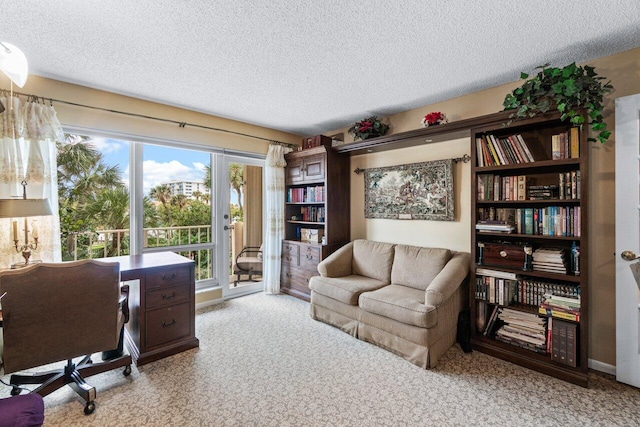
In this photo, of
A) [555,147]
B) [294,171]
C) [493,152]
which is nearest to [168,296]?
[294,171]

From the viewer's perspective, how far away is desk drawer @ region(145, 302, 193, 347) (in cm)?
239

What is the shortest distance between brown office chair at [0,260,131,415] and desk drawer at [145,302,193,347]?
454 millimetres

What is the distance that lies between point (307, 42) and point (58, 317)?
7.81 ft

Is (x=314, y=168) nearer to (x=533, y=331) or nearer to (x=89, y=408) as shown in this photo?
(x=533, y=331)

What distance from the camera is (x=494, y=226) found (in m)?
2.47

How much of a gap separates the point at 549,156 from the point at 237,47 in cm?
268

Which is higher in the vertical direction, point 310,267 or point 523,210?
point 523,210

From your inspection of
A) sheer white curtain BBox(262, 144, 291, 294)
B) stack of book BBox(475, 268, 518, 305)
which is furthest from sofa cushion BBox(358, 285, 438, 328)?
sheer white curtain BBox(262, 144, 291, 294)

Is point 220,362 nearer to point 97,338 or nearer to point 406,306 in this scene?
point 97,338

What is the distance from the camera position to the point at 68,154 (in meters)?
2.88

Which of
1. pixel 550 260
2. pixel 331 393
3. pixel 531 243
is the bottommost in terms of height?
pixel 331 393

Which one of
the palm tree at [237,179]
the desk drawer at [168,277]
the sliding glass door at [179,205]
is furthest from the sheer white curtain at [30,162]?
the palm tree at [237,179]

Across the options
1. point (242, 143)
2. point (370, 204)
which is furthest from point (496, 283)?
point (242, 143)

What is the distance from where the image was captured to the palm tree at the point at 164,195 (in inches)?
133
